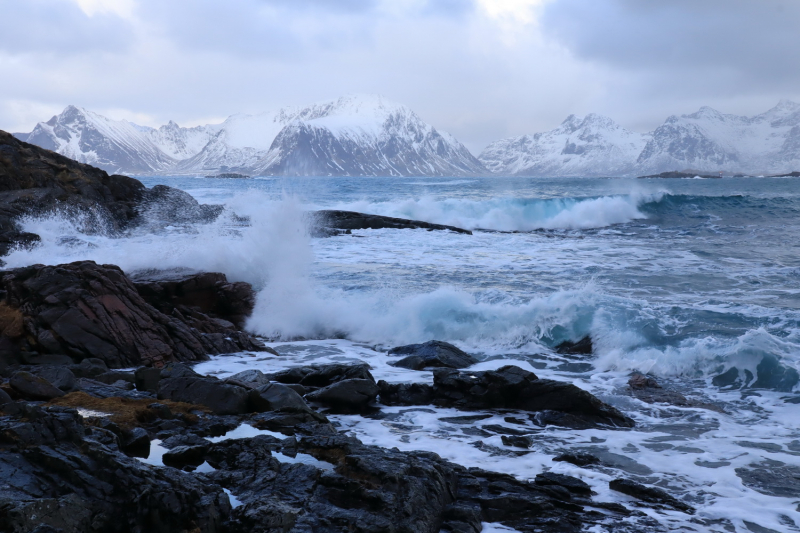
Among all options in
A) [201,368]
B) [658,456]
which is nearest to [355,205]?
[201,368]

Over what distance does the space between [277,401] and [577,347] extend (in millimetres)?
6202

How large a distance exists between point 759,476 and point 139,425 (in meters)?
5.87

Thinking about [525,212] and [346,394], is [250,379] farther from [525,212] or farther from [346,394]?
[525,212]

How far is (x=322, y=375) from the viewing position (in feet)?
26.6

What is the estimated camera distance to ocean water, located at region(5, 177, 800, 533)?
5930 mm

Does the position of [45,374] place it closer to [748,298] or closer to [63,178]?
[748,298]

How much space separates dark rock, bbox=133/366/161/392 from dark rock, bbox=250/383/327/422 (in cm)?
147

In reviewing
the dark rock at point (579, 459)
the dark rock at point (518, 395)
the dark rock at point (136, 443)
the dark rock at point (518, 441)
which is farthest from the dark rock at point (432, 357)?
the dark rock at point (136, 443)

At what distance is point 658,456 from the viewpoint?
20.3 ft

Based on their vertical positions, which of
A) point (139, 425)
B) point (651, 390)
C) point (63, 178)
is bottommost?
point (651, 390)

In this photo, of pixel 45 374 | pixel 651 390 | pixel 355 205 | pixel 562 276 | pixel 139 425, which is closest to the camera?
pixel 139 425

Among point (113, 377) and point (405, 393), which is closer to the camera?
point (113, 377)

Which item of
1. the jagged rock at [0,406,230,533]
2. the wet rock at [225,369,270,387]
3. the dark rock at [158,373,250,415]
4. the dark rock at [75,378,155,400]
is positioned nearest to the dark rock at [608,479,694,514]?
the jagged rock at [0,406,230,533]

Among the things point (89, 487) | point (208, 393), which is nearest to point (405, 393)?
point (208, 393)
